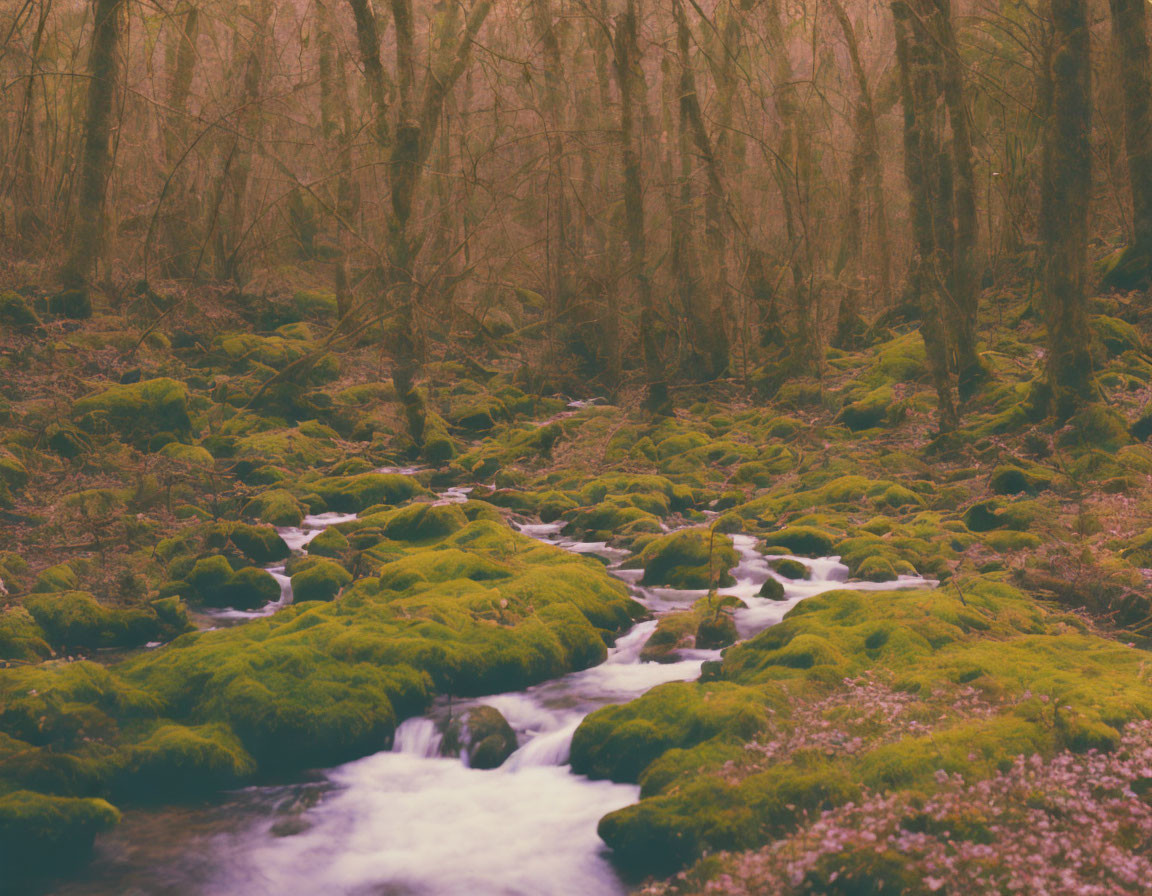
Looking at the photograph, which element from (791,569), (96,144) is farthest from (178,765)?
(96,144)

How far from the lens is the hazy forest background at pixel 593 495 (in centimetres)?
474

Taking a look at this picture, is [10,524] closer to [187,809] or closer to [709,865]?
[187,809]

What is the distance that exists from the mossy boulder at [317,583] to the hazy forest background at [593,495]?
4 centimetres

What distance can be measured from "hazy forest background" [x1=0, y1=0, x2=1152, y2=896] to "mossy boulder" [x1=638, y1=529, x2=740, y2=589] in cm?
4

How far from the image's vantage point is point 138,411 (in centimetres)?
1116

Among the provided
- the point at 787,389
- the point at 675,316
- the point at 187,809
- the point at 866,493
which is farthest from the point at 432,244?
the point at 187,809

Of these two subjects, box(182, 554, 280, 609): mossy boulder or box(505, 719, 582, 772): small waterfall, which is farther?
box(182, 554, 280, 609): mossy boulder

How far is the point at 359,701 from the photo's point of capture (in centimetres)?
594

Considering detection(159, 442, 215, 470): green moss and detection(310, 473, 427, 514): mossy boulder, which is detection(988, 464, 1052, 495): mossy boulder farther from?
detection(159, 442, 215, 470): green moss

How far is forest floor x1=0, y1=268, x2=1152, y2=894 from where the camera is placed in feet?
14.8

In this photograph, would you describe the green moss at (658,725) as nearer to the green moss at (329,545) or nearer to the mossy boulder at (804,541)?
the mossy boulder at (804,541)

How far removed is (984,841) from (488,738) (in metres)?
2.87

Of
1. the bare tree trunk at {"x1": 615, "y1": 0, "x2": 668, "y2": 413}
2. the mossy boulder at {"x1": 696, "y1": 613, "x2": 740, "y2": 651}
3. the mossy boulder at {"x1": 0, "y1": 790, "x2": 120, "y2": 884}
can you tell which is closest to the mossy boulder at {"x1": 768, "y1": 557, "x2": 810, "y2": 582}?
the mossy boulder at {"x1": 696, "y1": 613, "x2": 740, "y2": 651}

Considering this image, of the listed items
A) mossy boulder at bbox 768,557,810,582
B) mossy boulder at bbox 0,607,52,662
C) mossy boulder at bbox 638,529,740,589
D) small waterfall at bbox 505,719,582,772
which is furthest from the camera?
mossy boulder at bbox 638,529,740,589
